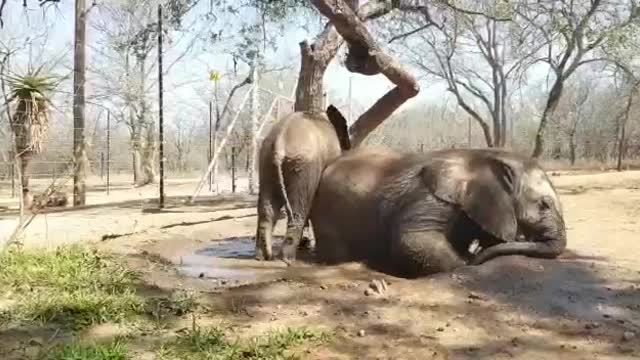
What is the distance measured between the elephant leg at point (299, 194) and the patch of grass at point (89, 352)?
3395mm

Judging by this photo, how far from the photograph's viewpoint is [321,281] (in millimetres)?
5672

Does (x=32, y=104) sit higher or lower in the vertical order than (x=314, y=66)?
lower

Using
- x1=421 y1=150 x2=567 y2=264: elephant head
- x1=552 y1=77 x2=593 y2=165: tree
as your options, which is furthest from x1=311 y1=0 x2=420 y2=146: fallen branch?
x1=552 y1=77 x2=593 y2=165: tree

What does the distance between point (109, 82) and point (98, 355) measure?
3101 centimetres

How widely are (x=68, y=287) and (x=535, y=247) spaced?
12.3ft

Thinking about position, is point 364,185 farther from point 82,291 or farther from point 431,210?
point 82,291

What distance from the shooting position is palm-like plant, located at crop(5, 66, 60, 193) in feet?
26.0

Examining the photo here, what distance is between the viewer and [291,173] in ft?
23.1

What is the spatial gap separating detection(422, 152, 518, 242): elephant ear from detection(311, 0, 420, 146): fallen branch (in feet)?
12.6

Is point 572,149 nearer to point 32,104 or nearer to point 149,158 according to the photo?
point 149,158

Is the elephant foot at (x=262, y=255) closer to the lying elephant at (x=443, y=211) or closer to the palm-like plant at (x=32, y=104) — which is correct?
the lying elephant at (x=443, y=211)

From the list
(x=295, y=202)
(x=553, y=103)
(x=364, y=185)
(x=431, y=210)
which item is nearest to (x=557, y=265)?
(x=431, y=210)

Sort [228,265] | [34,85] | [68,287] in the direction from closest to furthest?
[68,287], [228,265], [34,85]

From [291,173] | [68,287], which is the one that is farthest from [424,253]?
[68,287]
